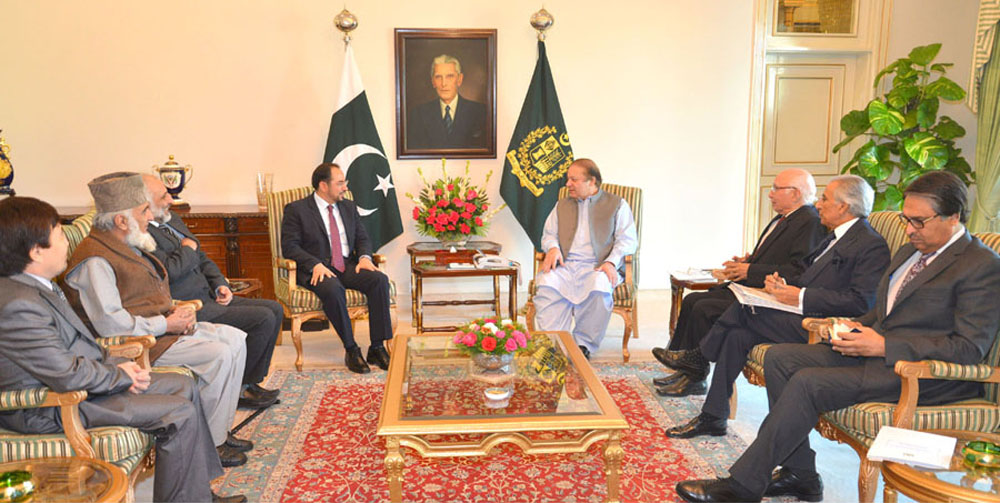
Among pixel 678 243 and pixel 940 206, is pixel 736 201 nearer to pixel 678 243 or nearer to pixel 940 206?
pixel 678 243

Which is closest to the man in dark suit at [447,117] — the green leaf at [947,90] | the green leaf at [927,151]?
the green leaf at [927,151]

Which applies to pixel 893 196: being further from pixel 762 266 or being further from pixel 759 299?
pixel 759 299

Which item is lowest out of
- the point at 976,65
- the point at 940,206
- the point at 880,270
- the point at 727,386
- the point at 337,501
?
the point at 337,501

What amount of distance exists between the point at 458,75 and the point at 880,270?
3.96 meters

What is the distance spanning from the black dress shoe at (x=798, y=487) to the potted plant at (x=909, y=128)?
3.76 meters

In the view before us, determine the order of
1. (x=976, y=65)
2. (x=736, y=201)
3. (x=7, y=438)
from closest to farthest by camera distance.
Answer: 1. (x=7, y=438)
2. (x=976, y=65)
3. (x=736, y=201)

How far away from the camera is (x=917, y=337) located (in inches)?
112

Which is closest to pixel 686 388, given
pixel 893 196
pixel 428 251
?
pixel 428 251

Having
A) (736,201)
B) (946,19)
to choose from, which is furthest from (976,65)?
(736,201)

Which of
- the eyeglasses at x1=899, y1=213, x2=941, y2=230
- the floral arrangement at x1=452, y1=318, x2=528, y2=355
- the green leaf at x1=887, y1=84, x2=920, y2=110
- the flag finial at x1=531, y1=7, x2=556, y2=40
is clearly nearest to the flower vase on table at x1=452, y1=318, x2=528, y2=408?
the floral arrangement at x1=452, y1=318, x2=528, y2=355

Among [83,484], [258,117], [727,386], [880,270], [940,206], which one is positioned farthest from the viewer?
[258,117]

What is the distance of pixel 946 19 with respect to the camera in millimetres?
6625

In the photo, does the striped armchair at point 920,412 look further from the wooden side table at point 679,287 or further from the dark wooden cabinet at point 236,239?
the dark wooden cabinet at point 236,239

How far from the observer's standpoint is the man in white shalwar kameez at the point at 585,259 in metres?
4.90
